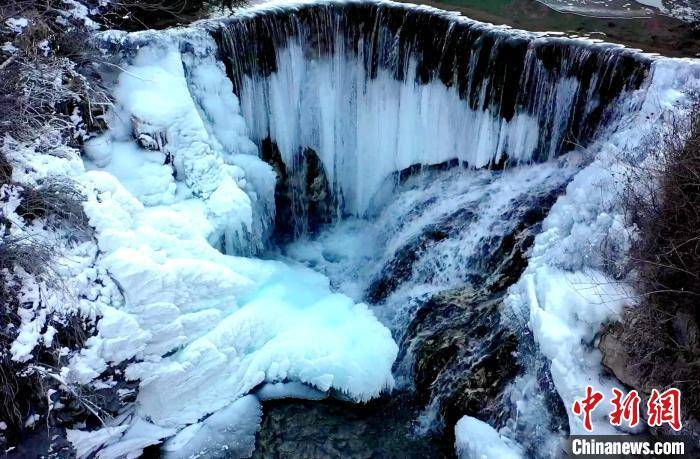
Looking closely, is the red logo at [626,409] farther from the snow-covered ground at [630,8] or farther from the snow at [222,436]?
the snow-covered ground at [630,8]

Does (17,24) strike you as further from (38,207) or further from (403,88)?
(403,88)

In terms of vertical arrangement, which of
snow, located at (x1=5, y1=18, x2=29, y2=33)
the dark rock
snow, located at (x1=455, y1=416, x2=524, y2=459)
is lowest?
the dark rock

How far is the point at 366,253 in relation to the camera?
8.37m

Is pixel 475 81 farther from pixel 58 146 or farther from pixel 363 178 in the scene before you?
pixel 58 146

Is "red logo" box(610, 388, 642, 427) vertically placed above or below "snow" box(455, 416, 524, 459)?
above

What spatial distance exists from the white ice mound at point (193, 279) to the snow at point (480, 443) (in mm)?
1183

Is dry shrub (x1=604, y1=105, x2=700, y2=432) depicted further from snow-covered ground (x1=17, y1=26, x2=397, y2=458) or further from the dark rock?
snow-covered ground (x1=17, y1=26, x2=397, y2=458)

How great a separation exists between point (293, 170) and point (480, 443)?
498 centimetres

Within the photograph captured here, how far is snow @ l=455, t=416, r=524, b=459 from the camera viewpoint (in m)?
4.67

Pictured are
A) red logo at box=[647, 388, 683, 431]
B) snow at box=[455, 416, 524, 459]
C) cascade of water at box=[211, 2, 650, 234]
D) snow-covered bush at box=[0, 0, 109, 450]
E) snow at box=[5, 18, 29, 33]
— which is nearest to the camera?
red logo at box=[647, 388, 683, 431]

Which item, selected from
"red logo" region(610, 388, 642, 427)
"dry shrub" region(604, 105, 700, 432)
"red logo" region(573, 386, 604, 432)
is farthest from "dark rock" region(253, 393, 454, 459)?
"dry shrub" region(604, 105, 700, 432)

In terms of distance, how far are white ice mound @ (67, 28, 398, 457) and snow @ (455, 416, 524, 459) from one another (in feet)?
3.88

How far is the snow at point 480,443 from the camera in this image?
4.67 metres

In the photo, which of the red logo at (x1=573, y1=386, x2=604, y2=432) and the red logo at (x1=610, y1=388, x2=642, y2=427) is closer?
the red logo at (x1=610, y1=388, x2=642, y2=427)
